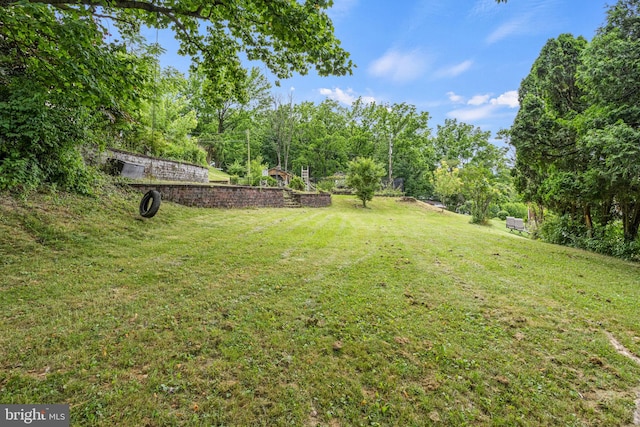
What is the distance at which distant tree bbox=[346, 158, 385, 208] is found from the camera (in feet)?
60.7

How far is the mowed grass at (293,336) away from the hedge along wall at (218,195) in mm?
4381

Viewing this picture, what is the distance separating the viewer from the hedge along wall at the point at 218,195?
31.1 ft

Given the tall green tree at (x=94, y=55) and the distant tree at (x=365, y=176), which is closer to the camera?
the tall green tree at (x=94, y=55)

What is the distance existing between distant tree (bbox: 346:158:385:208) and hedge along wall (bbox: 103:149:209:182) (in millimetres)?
10196

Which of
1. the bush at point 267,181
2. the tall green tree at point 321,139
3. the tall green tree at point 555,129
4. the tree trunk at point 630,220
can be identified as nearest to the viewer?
the tall green tree at point 555,129

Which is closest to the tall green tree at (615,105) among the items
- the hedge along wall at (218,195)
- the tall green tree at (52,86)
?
the tall green tree at (52,86)

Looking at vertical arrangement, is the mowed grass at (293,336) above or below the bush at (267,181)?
below

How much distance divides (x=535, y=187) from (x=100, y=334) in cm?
1402

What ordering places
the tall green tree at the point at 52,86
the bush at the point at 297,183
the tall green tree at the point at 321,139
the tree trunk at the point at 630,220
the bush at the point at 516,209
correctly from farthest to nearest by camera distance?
the bush at the point at 516,209
the tall green tree at the point at 321,139
the bush at the point at 297,183
the tree trunk at the point at 630,220
the tall green tree at the point at 52,86

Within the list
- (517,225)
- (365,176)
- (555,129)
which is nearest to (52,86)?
(555,129)

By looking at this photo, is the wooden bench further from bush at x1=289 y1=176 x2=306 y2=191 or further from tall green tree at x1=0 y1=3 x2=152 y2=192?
tall green tree at x1=0 y1=3 x2=152 y2=192

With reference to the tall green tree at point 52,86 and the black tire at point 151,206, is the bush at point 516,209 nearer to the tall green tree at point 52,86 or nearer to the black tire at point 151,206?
the black tire at point 151,206

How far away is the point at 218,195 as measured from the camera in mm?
11281

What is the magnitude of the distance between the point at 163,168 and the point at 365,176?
499 inches
